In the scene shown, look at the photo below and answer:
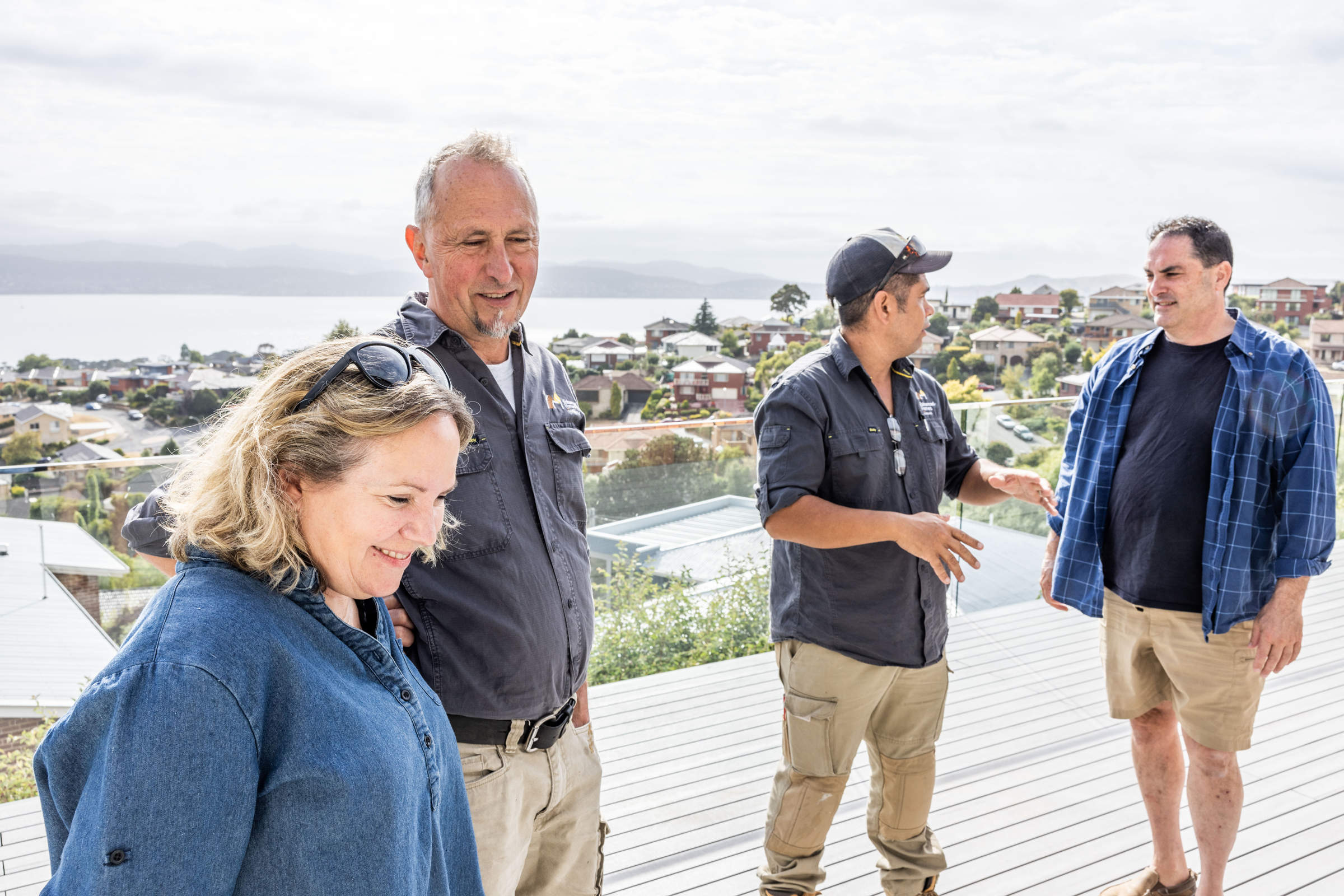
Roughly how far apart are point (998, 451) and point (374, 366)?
4.30 metres

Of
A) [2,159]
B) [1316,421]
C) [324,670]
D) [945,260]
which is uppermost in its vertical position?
[2,159]

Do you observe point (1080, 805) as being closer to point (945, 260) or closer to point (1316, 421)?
point (1316, 421)

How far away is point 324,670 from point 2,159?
366 ft

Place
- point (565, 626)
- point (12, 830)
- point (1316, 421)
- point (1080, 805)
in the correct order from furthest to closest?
point (1080, 805) → point (12, 830) → point (1316, 421) → point (565, 626)

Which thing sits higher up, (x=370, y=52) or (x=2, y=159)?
(x=370, y=52)

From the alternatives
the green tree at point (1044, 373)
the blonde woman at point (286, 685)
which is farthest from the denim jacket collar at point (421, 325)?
the green tree at point (1044, 373)

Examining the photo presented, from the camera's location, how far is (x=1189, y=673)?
225cm

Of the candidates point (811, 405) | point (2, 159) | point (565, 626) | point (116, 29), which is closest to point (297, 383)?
point (565, 626)

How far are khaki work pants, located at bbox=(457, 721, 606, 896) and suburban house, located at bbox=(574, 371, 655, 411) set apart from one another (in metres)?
33.9

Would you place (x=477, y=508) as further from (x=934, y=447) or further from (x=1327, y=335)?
(x=1327, y=335)

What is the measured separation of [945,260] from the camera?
2096mm

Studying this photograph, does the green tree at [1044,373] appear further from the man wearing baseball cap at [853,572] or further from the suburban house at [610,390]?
the man wearing baseball cap at [853,572]

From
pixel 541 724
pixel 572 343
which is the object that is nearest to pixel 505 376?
pixel 541 724

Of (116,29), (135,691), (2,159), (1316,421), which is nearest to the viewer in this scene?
(135,691)
